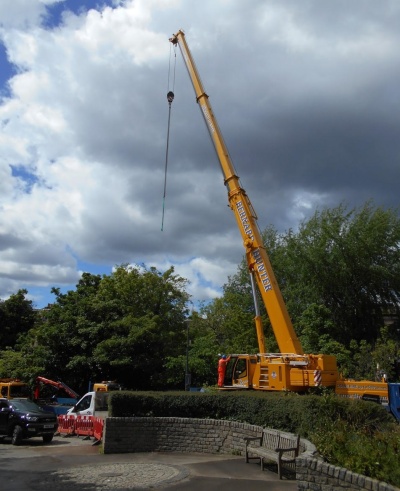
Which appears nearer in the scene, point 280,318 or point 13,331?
point 280,318

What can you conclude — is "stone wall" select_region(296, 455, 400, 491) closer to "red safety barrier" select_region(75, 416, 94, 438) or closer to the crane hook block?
"red safety barrier" select_region(75, 416, 94, 438)

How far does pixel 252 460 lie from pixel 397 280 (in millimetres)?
23741

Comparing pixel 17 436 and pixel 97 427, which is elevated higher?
pixel 97 427

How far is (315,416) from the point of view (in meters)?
11.3

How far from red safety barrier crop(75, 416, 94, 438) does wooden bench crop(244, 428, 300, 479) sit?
763 cm

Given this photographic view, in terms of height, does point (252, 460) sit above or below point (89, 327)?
below

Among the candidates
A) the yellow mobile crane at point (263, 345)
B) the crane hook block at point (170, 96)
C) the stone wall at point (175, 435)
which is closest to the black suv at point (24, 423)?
the stone wall at point (175, 435)

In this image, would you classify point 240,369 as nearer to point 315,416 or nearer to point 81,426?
point 315,416

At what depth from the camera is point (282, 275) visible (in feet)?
124

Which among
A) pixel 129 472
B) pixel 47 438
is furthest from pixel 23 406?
pixel 129 472

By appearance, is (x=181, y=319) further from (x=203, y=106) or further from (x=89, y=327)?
(x=203, y=106)

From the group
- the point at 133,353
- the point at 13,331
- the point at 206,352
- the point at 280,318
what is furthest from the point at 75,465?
the point at 13,331

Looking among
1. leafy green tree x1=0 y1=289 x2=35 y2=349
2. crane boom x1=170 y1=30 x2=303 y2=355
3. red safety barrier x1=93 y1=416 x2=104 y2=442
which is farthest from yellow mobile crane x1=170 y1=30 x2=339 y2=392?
leafy green tree x1=0 y1=289 x2=35 y2=349

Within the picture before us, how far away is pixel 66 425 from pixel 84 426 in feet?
4.39
